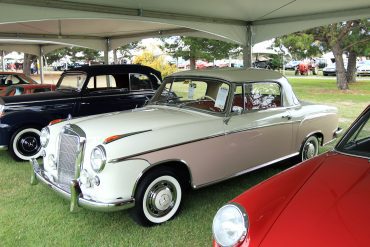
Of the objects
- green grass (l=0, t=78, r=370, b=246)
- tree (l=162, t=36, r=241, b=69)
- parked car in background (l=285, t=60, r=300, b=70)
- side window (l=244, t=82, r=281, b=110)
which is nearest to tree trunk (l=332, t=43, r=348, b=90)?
tree (l=162, t=36, r=241, b=69)

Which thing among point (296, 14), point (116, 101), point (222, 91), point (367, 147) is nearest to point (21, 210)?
point (222, 91)

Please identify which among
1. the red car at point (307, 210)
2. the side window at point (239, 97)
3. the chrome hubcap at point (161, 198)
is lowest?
the chrome hubcap at point (161, 198)

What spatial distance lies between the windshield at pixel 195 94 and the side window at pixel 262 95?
0.39 metres

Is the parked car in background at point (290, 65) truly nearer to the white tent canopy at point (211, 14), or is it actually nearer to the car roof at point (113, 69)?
the white tent canopy at point (211, 14)

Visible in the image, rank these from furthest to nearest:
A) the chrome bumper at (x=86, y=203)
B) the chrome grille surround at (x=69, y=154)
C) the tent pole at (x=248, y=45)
Answer: the tent pole at (x=248, y=45), the chrome grille surround at (x=69, y=154), the chrome bumper at (x=86, y=203)

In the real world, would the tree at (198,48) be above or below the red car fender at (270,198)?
above

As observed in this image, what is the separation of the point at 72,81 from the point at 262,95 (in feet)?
13.7

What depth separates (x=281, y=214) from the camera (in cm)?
211

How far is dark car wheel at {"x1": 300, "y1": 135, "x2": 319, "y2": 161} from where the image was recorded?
5.56m

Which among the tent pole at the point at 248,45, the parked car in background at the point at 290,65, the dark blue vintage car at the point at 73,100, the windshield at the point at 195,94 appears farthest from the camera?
the parked car in background at the point at 290,65

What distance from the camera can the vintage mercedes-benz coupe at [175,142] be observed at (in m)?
3.49

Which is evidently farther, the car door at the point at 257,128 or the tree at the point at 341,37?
the tree at the point at 341,37

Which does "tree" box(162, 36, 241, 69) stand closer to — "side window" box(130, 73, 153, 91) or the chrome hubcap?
"side window" box(130, 73, 153, 91)

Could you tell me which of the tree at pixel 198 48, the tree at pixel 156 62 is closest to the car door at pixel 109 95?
the tree at pixel 156 62
